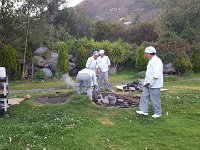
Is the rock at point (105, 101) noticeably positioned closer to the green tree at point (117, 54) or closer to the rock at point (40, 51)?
the rock at point (40, 51)

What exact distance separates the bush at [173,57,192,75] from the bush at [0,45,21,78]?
382 inches

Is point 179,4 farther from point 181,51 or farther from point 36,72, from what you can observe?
point 36,72

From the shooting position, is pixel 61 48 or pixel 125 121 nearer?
pixel 125 121

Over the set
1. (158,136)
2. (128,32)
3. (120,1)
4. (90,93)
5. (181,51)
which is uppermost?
(120,1)

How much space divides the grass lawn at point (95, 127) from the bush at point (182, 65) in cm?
971

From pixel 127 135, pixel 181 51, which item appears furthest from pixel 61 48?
pixel 127 135

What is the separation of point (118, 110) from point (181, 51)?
13.0 m

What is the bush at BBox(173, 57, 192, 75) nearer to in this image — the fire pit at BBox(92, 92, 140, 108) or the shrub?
the shrub

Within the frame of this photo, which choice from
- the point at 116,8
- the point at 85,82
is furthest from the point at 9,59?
the point at 116,8

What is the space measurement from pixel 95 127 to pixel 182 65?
554 inches

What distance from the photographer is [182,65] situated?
73.4 feet

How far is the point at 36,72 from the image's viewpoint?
Result: 71.1ft

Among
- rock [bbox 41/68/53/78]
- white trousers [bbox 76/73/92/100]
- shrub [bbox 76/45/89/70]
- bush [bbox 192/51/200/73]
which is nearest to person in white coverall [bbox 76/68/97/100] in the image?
white trousers [bbox 76/73/92/100]

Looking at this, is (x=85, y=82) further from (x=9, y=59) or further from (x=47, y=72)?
(x=47, y=72)
